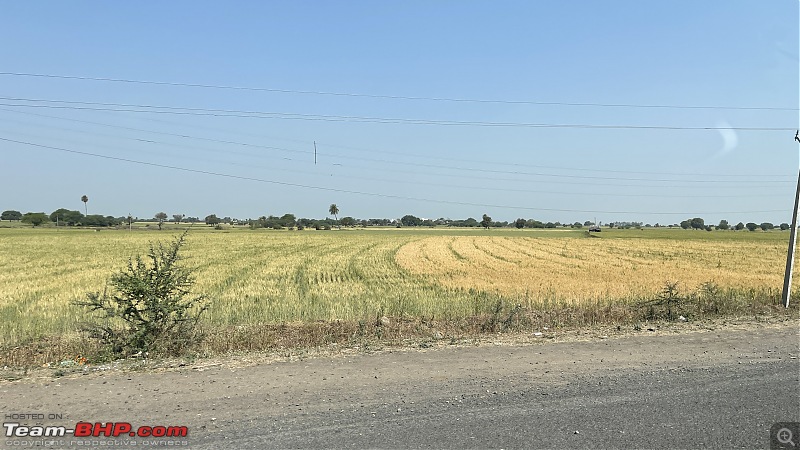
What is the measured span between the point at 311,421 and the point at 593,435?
9.27ft

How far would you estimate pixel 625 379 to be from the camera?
668cm

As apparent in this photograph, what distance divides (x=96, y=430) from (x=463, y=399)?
12.8 feet

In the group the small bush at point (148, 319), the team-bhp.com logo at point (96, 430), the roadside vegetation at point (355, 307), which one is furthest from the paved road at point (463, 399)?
the roadside vegetation at point (355, 307)

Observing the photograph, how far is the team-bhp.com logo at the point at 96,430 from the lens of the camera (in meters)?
4.91

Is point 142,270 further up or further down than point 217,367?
further up

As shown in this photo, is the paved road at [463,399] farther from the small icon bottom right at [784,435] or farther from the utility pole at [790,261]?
the utility pole at [790,261]

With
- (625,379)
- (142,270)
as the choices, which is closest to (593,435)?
(625,379)

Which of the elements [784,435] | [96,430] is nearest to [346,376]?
[96,430]

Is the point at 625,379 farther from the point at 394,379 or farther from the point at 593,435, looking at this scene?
the point at 394,379

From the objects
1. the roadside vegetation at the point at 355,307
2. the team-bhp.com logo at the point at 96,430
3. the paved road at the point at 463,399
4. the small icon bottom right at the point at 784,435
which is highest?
the small icon bottom right at the point at 784,435

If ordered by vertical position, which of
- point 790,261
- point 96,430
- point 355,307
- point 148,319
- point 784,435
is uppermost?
point 790,261

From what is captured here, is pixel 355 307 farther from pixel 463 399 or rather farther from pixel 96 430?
pixel 96 430

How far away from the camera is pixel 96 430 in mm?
5008

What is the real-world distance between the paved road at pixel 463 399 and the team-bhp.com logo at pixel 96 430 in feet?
0.57
